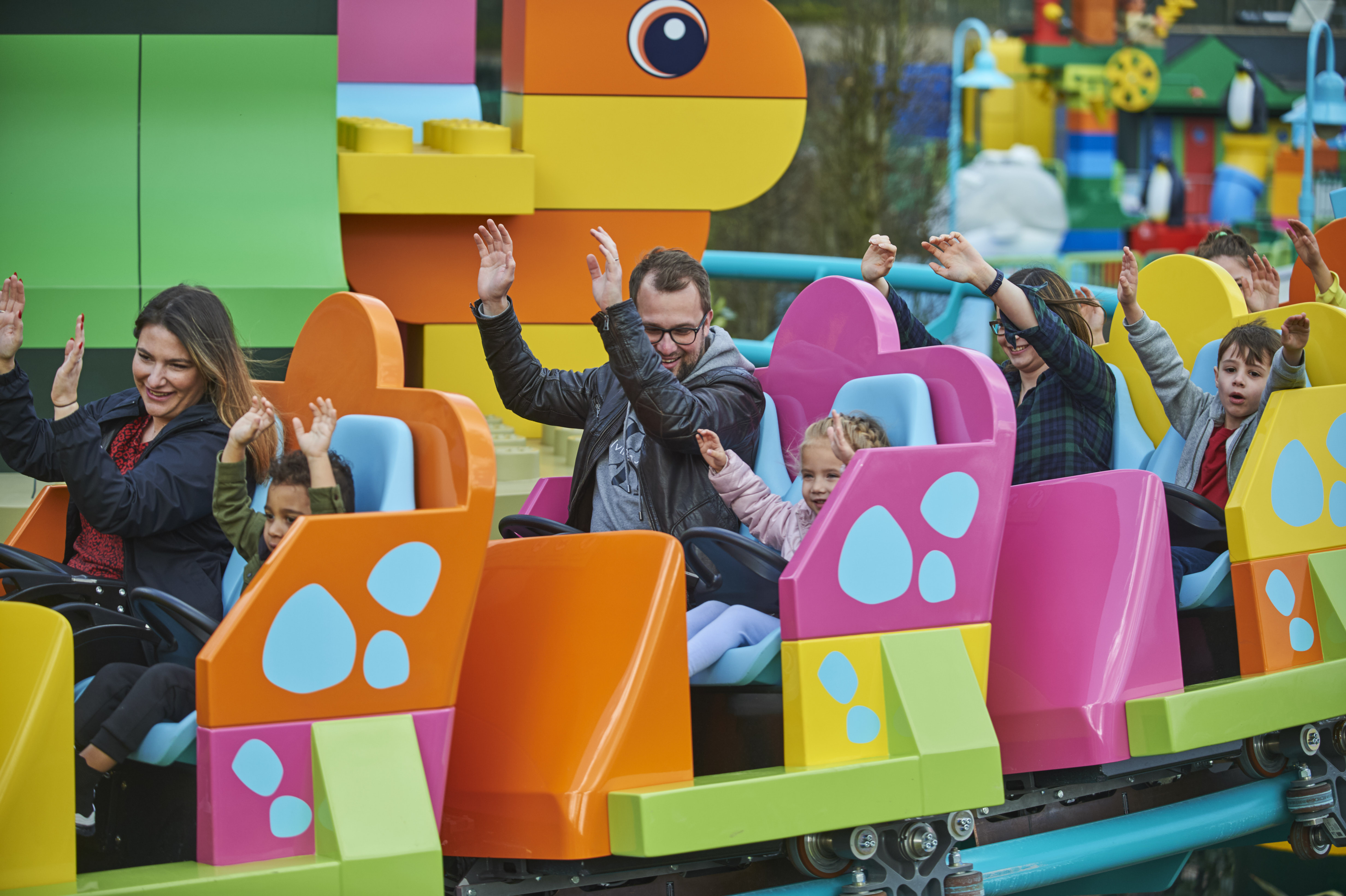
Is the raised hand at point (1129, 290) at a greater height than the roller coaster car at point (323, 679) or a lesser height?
greater

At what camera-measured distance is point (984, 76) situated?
1446cm

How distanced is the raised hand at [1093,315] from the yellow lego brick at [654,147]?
4.65 feet

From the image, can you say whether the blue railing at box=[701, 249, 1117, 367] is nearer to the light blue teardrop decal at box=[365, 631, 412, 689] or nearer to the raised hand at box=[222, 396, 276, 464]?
the raised hand at box=[222, 396, 276, 464]

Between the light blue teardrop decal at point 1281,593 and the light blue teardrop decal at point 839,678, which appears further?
the light blue teardrop decal at point 1281,593

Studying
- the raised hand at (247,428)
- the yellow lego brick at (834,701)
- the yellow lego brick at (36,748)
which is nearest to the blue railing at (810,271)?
the yellow lego brick at (834,701)

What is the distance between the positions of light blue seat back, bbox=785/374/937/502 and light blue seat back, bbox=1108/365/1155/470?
2.56 ft

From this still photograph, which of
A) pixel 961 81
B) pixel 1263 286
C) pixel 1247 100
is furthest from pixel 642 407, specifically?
pixel 1247 100

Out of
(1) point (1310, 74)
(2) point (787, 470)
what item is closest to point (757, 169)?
(2) point (787, 470)

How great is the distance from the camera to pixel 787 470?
2.93m

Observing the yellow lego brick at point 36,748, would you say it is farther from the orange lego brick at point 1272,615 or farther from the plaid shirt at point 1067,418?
the orange lego brick at point 1272,615

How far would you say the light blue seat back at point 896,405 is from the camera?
2.53 meters

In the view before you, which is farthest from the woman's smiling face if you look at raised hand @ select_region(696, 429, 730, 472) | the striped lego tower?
the striped lego tower

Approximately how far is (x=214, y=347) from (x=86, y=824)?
84cm

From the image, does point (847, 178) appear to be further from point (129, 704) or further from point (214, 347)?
point (129, 704)
